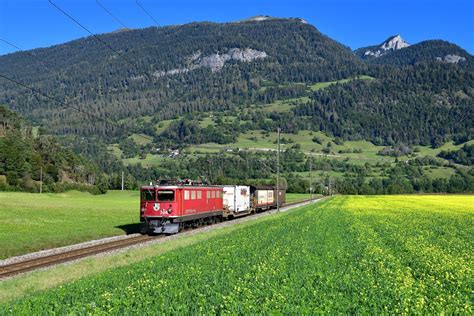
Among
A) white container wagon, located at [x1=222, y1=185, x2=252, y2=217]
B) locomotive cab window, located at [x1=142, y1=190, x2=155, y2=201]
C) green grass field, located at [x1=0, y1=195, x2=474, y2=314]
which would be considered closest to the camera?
green grass field, located at [x1=0, y1=195, x2=474, y2=314]

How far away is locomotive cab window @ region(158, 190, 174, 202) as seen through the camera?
44.8 meters

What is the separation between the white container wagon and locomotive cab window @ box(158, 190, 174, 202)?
Result: 1778cm

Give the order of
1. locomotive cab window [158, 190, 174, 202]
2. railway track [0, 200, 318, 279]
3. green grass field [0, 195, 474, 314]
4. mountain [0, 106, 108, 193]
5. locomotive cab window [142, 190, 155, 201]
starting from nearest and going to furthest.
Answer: green grass field [0, 195, 474, 314] < railway track [0, 200, 318, 279] < locomotive cab window [158, 190, 174, 202] < locomotive cab window [142, 190, 155, 201] < mountain [0, 106, 108, 193]

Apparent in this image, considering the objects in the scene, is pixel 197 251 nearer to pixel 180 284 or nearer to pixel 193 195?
pixel 180 284

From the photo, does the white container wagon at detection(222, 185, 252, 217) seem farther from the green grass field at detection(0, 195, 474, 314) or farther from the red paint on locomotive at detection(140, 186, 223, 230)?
the green grass field at detection(0, 195, 474, 314)

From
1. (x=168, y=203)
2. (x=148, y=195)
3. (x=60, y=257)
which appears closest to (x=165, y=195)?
(x=168, y=203)

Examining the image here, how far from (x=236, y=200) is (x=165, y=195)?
23.1 m

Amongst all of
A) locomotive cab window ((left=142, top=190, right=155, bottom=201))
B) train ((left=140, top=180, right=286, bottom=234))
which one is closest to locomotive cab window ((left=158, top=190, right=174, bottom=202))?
train ((left=140, top=180, right=286, bottom=234))

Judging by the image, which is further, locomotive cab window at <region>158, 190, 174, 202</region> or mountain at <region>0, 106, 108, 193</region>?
mountain at <region>0, 106, 108, 193</region>

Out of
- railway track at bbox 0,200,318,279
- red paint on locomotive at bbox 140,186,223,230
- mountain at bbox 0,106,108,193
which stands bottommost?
railway track at bbox 0,200,318,279

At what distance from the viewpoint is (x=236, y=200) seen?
220ft

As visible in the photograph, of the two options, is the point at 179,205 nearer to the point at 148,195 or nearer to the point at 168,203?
the point at 168,203

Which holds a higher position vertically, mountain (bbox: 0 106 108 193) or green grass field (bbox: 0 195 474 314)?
mountain (bbox: 0 106 108 193)

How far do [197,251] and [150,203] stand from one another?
20.1 metres
